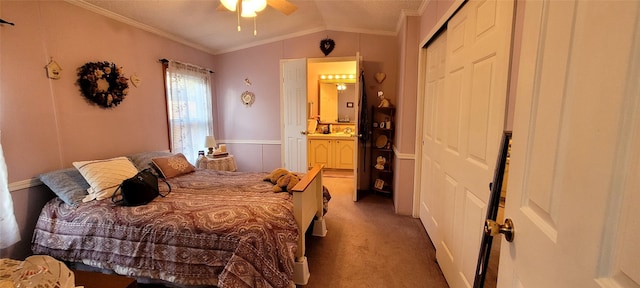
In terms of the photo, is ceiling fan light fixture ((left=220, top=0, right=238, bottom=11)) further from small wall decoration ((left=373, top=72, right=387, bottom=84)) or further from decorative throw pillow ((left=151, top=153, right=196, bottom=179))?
small wall decoration ((left=373, top=72, right=387, bottom=84))

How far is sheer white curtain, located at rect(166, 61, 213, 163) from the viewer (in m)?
3.60

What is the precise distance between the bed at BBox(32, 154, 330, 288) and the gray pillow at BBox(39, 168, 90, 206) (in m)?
0.01

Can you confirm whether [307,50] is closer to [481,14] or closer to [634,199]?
[481,14]

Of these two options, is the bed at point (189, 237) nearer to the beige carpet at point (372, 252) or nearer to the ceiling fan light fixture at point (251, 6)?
the beige carpet at point (372, 252)

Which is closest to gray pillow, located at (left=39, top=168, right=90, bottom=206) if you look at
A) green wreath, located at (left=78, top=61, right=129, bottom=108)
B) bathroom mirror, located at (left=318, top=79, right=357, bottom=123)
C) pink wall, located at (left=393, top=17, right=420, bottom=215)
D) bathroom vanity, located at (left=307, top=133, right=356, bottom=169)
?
green wreath, located at (left=78, top=61, right=129, bottom=108)

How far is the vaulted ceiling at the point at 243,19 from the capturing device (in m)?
2.77

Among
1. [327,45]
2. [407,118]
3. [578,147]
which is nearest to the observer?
[578,147]

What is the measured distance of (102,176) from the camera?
2248 mm

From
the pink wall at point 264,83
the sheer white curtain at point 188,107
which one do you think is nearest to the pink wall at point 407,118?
the pink wall at point 264,83

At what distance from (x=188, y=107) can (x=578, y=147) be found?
4.21m

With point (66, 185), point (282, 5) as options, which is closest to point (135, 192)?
point (66, 185)

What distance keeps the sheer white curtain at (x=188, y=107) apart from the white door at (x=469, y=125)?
3.35 metres

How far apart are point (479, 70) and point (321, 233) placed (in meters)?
2.04

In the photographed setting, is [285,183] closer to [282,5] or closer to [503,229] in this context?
[282,5]
